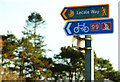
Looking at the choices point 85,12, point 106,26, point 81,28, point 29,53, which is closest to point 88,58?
point 81,28

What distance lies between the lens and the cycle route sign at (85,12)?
18.5ft

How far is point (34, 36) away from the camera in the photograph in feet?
146

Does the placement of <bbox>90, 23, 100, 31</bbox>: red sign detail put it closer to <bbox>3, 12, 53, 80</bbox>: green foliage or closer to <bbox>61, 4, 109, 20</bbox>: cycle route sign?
<bbox>61, 4, 109, 20</bbox>: cycle route sign

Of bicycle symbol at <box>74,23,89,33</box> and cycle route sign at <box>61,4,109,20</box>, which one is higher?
cycle route sign at <box>61,4,109,20</box>

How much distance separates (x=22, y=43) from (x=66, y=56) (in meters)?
9.35

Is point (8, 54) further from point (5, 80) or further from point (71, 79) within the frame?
point (71, 79)

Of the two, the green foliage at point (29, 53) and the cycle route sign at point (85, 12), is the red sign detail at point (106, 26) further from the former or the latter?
the green foliage at point (29, 53)

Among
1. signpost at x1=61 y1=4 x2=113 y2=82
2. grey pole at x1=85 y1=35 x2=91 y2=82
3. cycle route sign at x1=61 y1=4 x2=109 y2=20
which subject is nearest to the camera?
grey pole at x1=85 y1=35 x2=91 y2=82

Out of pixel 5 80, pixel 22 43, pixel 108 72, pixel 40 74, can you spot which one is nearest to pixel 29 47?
pixel 22 43

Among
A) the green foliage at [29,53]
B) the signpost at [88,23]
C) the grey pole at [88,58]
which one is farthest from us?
the green foliage at [29,53]

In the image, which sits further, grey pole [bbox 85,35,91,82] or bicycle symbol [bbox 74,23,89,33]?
bicycle symbol [bbox 74,23,89,33]

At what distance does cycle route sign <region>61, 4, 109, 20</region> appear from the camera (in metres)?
5.64

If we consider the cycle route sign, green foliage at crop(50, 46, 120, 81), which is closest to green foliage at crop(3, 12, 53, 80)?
green foliage at crop(50, 46, 120, 81)

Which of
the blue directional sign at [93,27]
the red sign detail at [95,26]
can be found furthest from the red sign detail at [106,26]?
the red sign detail at [95,26]
